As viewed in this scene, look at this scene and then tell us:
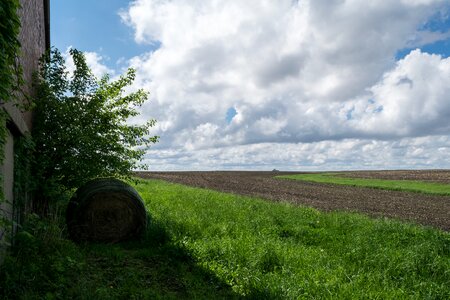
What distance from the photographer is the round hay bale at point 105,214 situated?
8.93 meters

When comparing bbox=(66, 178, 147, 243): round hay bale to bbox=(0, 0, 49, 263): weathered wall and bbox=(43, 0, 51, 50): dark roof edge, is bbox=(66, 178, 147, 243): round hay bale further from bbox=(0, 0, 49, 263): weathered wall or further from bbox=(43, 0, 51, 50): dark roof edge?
bbox=(43, 0, 51, 50): dark roof edge

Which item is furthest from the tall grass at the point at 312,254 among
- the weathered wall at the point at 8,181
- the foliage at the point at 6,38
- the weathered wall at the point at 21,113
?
the foliage at the point at 6,38

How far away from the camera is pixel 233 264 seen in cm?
771

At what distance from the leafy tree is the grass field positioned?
207 cm

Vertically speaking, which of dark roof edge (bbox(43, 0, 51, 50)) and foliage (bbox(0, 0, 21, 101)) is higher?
dark roof edge (bbox(43, 0, 51, 50))

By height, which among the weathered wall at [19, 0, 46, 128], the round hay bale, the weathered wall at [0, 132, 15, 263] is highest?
the weathered wall at [19, 0, 46, 128]

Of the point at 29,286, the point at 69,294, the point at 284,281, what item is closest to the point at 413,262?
the point at 284,281

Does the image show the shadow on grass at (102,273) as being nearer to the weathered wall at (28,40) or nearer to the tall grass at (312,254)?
the tall grass at (312,254)

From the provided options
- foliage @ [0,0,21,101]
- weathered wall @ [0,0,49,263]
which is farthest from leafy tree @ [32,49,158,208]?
foliage @ [0,0,21,101]

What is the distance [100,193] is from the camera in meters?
8.99

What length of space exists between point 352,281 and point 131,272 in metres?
3.80

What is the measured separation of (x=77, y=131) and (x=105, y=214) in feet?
7.90

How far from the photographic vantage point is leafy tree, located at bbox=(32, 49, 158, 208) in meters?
10.0

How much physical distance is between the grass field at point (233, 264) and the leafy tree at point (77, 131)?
6.80ft
